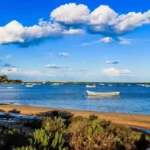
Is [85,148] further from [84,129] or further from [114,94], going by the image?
[114,94]

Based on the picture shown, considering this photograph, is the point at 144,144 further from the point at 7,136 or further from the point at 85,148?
the point at 7,136

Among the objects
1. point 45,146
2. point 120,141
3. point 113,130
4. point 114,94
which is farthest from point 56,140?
point 114,94

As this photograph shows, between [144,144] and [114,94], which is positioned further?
[114,94]

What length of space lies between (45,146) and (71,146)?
1236 millimetres

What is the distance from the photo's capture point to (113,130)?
13.9m

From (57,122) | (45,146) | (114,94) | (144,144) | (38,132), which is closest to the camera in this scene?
(45,146)

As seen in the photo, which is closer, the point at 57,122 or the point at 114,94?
the point at 57,122

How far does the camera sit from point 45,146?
10.6m

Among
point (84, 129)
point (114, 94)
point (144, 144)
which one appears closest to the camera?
point (84, 129)

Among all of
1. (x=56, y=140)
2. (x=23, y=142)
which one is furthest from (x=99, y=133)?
(x=23, y=142)

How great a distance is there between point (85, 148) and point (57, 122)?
13.4 feet

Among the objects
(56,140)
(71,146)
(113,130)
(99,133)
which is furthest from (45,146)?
(113,130)

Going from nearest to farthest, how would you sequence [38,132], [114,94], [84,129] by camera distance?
[38,132] < [84,129] < [114,94]

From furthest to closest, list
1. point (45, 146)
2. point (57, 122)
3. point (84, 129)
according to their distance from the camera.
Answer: point (57, 122)
point (84, 129)
point (45, 146)
